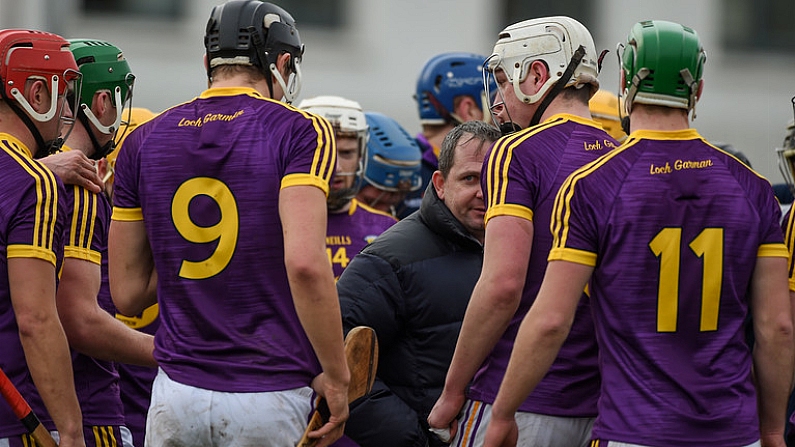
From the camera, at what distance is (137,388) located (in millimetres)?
5723

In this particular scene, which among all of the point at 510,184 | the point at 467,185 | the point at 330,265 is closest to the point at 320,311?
the point at 330,265

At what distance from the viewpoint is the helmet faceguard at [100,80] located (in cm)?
522

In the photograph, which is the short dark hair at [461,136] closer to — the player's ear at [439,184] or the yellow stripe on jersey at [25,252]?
the player's ear at [439,184]

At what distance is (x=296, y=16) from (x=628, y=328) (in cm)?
1451

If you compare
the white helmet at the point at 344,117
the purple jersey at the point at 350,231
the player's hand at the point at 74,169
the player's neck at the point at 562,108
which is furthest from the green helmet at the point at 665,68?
the white helmet at the point at 344,117

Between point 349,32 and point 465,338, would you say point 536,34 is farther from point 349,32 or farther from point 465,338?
point 349,32

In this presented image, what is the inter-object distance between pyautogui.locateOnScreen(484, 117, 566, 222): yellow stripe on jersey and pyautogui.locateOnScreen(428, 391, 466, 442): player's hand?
26.0 inches

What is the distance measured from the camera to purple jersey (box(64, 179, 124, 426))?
4.68 metres

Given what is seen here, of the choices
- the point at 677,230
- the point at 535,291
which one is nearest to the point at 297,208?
the point at 535,291

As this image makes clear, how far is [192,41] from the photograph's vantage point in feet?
58.6

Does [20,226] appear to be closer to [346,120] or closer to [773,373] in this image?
[773,373]

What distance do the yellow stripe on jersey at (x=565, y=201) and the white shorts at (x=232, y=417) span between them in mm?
990

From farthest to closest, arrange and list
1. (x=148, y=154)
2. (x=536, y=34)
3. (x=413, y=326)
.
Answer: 1. (x=413, y=326)
2. (x=536, y=34)
3. (x=148, y=154)

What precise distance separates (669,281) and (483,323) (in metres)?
0.69
